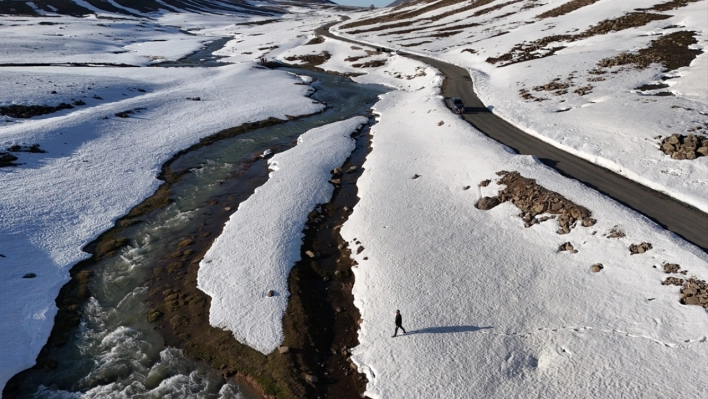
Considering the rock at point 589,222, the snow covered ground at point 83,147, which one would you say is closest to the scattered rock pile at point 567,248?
the rock at point 589,222

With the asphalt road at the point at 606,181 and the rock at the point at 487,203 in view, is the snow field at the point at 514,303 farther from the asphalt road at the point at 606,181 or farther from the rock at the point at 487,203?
the asphalt road at the point at 606,181

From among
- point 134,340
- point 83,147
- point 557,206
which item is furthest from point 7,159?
point 557,206

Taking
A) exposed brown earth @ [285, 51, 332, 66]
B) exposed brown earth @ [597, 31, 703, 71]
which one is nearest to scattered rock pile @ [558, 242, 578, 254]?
exposed brown earth @ [597, 31, 703, 71]

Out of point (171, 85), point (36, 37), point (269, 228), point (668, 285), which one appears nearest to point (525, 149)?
point (668, 285)

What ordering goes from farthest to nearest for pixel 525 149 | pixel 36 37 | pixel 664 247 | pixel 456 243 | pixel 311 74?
1. pixel 36 37
2. pixel 311 74
3. pixel 525 149
4. pixel 456 243
5. pixel 664 247

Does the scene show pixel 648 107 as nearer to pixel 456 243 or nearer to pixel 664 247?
pixel 664 247
